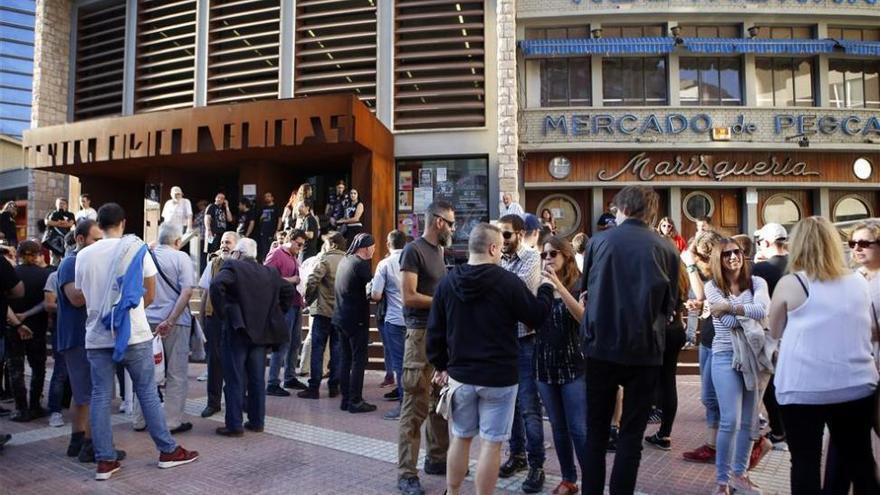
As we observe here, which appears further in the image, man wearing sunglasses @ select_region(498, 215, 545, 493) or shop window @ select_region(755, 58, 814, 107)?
shop window @ select_region(755, 58, 814, 107)

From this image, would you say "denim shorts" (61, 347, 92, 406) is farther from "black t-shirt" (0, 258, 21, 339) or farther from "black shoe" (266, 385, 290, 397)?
"black shoe" (266, 385, 290, 397)

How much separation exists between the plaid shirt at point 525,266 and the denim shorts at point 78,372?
379 cm

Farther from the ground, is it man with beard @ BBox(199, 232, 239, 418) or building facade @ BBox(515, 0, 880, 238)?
building facade @ BBox(515, 0, 880, 238)

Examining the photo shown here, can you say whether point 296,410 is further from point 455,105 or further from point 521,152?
point 521,152

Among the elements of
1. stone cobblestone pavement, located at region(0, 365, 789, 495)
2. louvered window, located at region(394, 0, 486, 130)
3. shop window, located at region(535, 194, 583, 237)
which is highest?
louvered window, located at region(394, 0, 486, 130)

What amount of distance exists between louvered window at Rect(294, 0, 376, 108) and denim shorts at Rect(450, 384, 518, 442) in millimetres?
12105

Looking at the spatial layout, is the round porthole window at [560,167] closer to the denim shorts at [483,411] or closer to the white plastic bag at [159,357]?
the white plastic bag at [159,357]

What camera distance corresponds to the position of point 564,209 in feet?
53.6

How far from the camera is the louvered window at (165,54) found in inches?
621

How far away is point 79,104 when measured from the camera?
57.8ft

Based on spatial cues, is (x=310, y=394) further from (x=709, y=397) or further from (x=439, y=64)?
(x=439, y=64)

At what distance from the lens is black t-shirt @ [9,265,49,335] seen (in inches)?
256

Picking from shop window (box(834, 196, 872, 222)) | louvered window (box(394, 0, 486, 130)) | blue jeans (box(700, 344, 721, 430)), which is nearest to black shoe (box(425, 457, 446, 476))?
blue jeans (box(700, 344, 721, 430))

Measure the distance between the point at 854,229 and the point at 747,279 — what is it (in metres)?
0.74
